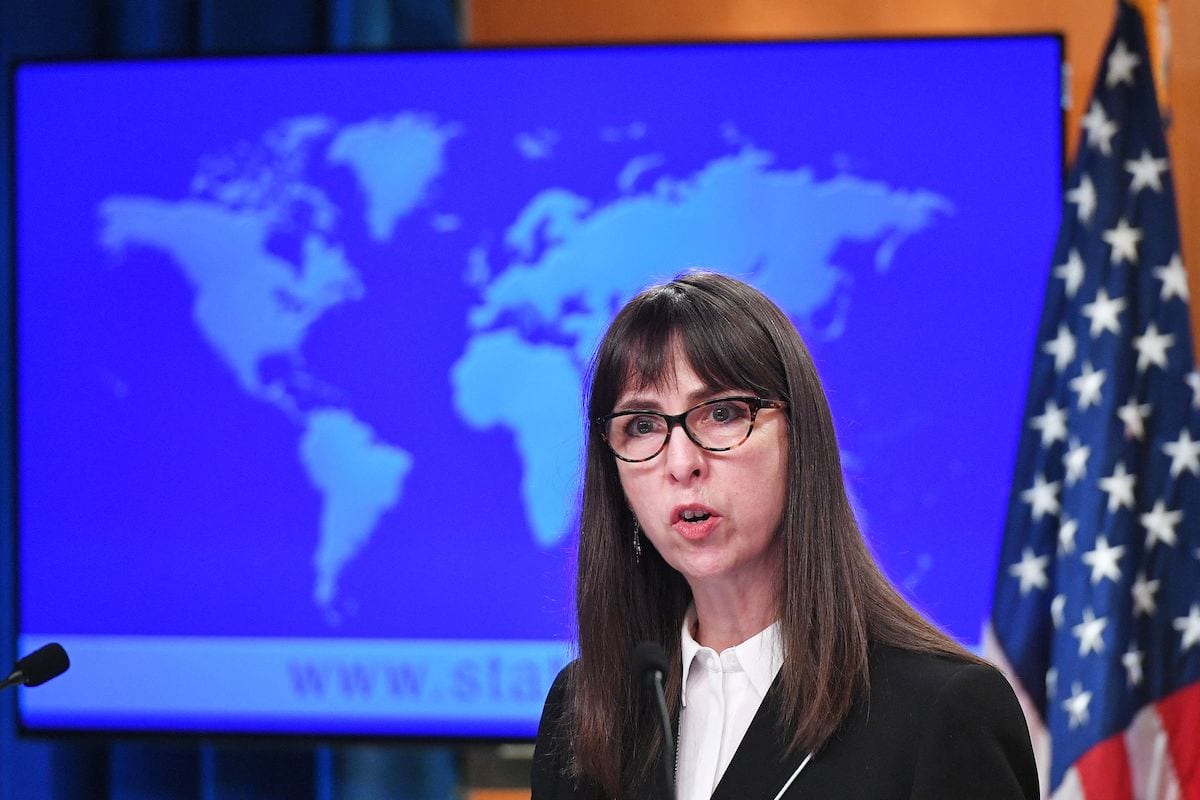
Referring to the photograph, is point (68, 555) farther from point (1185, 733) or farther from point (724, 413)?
point (1185, 733)

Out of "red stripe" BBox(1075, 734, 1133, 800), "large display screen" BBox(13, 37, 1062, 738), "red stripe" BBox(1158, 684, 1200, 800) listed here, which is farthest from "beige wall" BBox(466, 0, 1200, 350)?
"red stripe" BBox(1075, 734, 1133, 800)

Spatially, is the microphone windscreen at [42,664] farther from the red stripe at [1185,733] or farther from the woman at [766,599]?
the red stripe at [1185,733]

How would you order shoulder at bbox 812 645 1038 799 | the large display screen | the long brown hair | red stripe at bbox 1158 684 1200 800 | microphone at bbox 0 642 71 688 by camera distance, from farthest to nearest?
the large display screen < red stripe at bbox 1158 684 1200 800 < microphone at bbox 0 642 71 688 < the long brown hair < shoulder at bbox 812 645 1038 799

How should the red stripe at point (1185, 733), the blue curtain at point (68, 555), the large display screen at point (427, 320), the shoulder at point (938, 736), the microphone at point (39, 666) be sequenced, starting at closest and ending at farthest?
the shoulder at point (938, 736), the microphone at point (39, 666), the red stripe at point (1185, 733), the large display screen at point (427, 320), the blue curtain at point (68, 555)

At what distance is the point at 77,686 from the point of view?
11.2 ft

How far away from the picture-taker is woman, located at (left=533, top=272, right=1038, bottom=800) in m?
1.48

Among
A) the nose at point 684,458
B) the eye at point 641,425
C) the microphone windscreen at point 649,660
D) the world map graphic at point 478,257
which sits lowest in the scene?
the microphone windscreen at point 649,660

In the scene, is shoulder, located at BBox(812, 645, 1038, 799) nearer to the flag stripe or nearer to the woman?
the woman

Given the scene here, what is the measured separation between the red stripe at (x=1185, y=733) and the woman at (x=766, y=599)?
1.62 m

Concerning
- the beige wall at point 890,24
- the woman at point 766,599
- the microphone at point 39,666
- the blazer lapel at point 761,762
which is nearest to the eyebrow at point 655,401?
the woman at point 766,599

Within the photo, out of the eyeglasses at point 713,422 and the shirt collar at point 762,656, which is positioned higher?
the eyeglasses at point 713,422

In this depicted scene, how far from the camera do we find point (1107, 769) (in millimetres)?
2908

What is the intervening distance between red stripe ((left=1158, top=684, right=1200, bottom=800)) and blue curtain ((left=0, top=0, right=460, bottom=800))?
1.67 metres

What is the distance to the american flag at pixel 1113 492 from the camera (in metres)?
2.92
